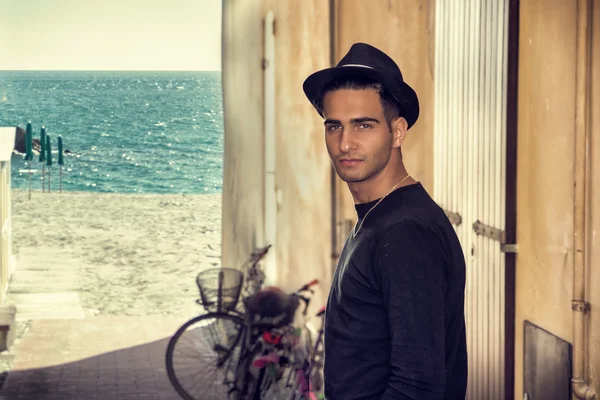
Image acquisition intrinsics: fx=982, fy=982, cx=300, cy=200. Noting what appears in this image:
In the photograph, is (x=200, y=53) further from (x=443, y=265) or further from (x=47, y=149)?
(x=443, y=265)

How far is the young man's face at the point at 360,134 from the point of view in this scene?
2.07 meters

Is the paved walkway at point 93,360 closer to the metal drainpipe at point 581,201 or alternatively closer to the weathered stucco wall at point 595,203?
the metal drainpipe at point 581,201

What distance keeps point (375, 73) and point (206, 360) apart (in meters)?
6.24

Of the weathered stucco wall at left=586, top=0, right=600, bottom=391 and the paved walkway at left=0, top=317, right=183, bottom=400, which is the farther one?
the paved walkway at left=0, top=317, right=183, bottom=400

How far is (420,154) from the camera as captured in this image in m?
6.29

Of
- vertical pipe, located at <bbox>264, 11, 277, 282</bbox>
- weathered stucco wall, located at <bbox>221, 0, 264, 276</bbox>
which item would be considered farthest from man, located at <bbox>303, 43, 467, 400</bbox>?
weathered stucco wall, located at <bbox>221, 0, 264, 276</bbox>

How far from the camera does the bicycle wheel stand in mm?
6812

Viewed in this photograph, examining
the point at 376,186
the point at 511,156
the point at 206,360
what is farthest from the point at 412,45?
the point at 376,186

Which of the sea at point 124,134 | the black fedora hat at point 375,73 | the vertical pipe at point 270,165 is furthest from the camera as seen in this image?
the sea at point 124,134

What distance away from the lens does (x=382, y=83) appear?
82.0 inches

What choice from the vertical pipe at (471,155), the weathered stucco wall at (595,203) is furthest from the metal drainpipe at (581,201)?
the vertical pipe at (471,155)

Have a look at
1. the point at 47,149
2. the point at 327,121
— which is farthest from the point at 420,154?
the point at 47,149

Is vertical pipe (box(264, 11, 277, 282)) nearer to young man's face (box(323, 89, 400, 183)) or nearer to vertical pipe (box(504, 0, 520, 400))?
vertical pipe (box(504, 0, 520, 400))

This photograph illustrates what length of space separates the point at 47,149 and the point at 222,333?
34048 millimetres
